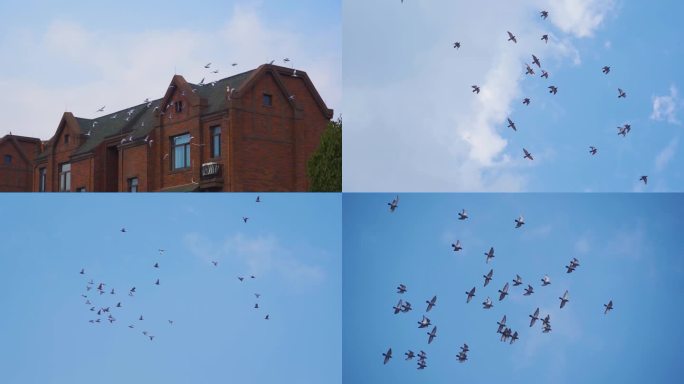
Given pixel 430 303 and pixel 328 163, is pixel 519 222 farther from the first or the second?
pixel 328 163

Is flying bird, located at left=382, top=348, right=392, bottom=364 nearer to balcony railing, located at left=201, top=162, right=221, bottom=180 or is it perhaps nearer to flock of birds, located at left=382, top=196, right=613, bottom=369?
flock of birds, located at left=382, top=196, right=613, bottom=369

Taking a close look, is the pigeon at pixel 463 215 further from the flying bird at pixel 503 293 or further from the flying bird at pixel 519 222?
the flying bird at pixel 503 293

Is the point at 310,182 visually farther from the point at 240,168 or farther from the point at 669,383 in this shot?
the point at 669,383

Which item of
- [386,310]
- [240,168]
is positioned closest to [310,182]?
[240,168]

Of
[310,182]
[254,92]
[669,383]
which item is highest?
[254,92]

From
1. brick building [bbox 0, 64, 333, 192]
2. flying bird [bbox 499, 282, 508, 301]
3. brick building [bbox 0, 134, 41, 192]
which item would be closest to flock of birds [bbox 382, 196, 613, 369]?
flying bird [bbox 499, 282, 508, 301]

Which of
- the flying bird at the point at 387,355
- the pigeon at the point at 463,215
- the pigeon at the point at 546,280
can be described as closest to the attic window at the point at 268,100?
the pigeon at the point at 463,215
